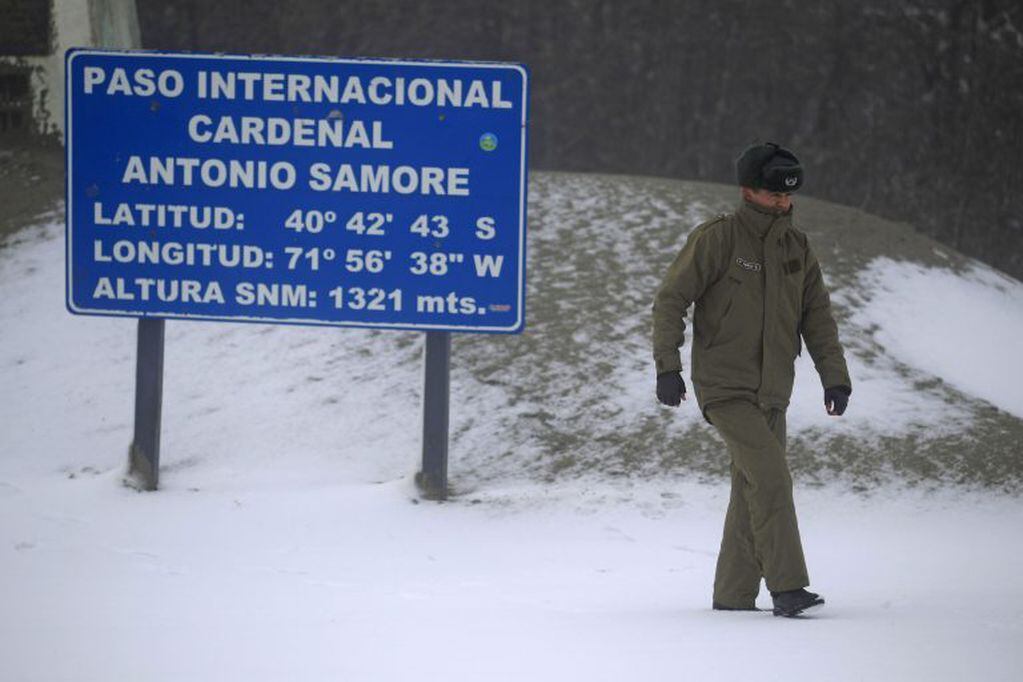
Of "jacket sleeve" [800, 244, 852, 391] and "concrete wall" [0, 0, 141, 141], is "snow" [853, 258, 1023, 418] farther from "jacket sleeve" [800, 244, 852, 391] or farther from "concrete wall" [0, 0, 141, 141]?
"concrete wall" [0, 0, 141, 141]

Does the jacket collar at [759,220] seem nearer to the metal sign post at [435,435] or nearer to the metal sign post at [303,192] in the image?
the metal sign post at [303,192]

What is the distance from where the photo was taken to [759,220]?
6.05 m

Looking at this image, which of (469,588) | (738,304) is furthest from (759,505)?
(469,588)

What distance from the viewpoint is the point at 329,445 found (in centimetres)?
995

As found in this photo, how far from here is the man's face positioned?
19.8 ft

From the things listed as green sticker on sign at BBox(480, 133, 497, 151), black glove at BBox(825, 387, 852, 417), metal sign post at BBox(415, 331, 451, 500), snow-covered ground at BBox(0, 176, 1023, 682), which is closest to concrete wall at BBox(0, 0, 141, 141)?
snow-covered ground at BBox(0, 176, 1023, 682)

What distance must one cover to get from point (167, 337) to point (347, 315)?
3360 mm

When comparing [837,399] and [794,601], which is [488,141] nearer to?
[837,399]

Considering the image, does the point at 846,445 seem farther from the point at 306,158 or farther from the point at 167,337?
the point at 167,337

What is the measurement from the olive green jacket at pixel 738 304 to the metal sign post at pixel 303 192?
297 centimetres

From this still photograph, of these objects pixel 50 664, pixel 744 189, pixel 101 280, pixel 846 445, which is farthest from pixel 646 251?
pixel 50 664

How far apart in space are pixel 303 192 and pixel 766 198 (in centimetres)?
376

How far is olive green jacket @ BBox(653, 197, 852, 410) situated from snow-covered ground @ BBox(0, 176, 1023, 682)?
0.94 m

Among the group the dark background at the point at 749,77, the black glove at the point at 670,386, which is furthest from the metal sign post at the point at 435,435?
the dark background at the point at 749,77
